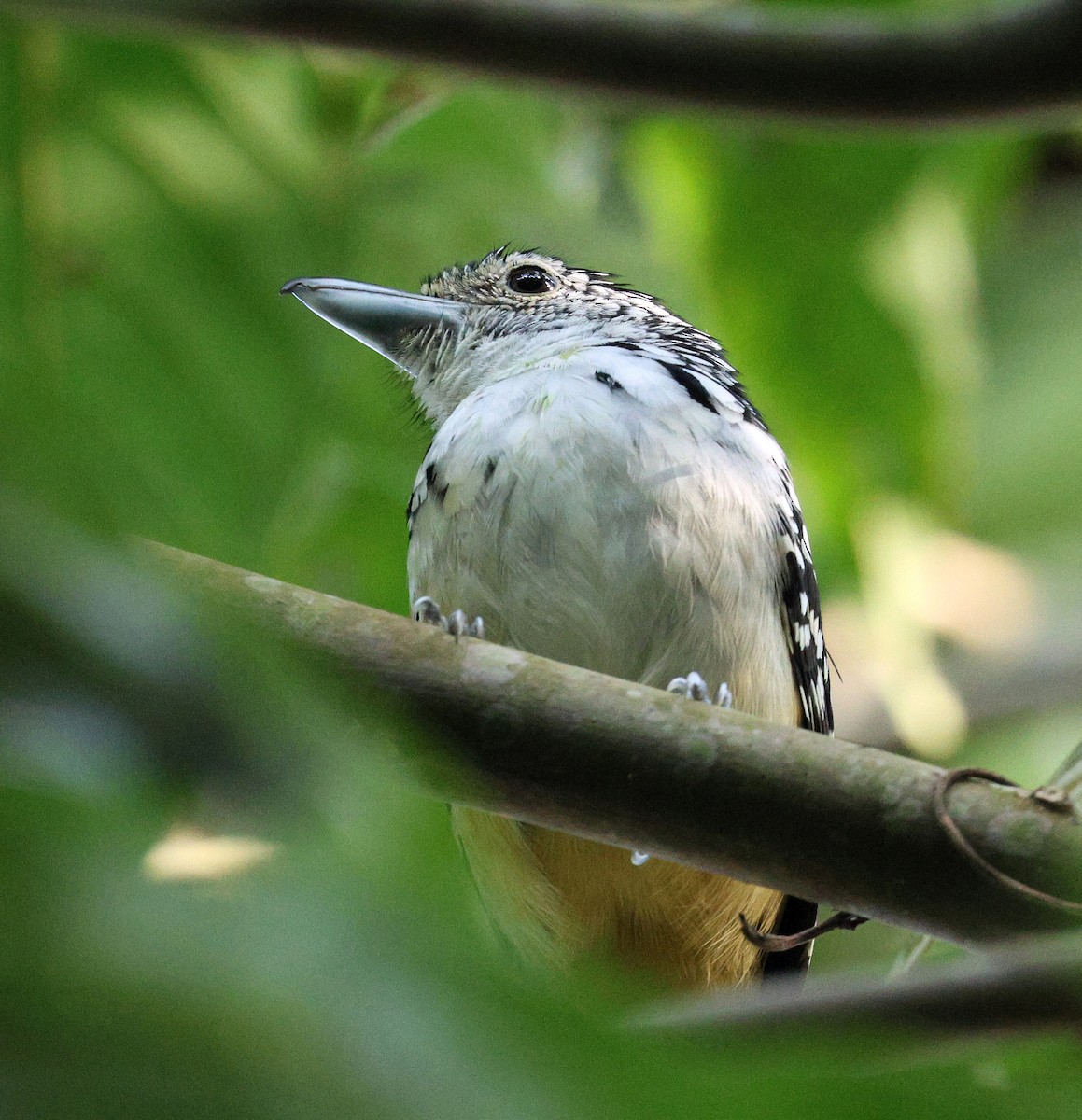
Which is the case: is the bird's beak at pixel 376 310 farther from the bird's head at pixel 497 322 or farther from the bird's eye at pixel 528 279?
the bird's eye at pixel 528 279

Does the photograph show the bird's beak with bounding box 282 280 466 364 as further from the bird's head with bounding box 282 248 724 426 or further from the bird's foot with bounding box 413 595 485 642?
the bird's foot with bounding box 413 595 485 642

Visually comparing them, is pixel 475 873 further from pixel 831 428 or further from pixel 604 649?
pixel 831 428

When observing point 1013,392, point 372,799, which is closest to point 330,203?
point 372,799

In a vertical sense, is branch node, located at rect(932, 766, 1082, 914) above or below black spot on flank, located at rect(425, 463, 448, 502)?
below

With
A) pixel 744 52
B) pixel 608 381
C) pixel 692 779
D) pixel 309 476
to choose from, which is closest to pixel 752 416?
pixel 608 381

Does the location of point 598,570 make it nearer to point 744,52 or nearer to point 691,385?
point 691,385

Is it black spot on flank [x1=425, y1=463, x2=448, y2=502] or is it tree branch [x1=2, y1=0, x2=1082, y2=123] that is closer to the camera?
tree branch [x1=2, y1=0, x2=1082, y2=123]

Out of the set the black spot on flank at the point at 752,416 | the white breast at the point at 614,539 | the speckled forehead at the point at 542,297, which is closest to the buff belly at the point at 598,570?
the white breast at the point at 614,539

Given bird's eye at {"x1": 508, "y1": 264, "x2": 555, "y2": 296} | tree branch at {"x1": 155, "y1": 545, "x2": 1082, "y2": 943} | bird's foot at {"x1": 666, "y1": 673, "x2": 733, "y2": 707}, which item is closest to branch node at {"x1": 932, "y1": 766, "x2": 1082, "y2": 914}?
tree branch at {"x1": 155, "y1": 545, "x2": 1082, "y2": 943}
